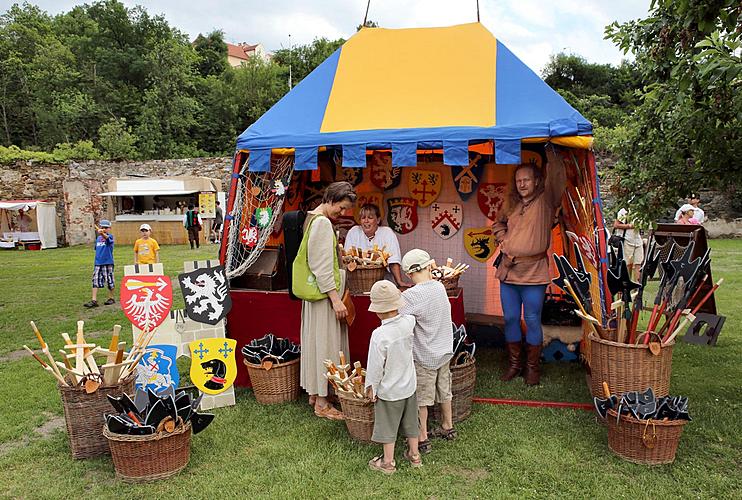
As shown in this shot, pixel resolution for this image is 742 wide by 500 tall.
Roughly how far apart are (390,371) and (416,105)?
2161 mm

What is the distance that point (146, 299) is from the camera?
12.1ft

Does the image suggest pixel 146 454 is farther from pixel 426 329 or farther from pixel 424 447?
pixel 426 329

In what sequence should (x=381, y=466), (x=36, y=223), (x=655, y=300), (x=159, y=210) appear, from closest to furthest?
1. (x=381, y=466)
2. (x=655, y=300)
3. (x=36, y=223)
4. (x=159, y=210)

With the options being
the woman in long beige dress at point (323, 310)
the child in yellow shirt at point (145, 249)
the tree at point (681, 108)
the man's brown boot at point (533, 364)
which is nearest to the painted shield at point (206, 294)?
the woman in long beige dress at point (323, 310)

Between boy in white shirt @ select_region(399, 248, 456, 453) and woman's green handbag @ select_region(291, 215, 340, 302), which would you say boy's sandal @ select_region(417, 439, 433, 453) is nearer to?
boy in white shirt @ select_region(399, 248, 456, 453)

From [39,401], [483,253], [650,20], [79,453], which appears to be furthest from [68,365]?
[650,20]

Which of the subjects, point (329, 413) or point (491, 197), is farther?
point (491, 197)

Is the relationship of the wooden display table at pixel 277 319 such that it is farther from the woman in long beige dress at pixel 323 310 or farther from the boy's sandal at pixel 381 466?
the boy's sandal at pixel 381 466

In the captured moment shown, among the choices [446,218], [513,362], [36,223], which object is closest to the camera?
[513,362]

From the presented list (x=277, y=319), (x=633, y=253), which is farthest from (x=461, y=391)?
(x=633, y=253)

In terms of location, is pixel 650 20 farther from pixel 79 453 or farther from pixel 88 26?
pixel 88 26

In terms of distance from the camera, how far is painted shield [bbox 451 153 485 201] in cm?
527

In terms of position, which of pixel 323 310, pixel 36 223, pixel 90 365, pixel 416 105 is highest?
pixel 416 105

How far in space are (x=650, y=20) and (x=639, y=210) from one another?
1241mm
